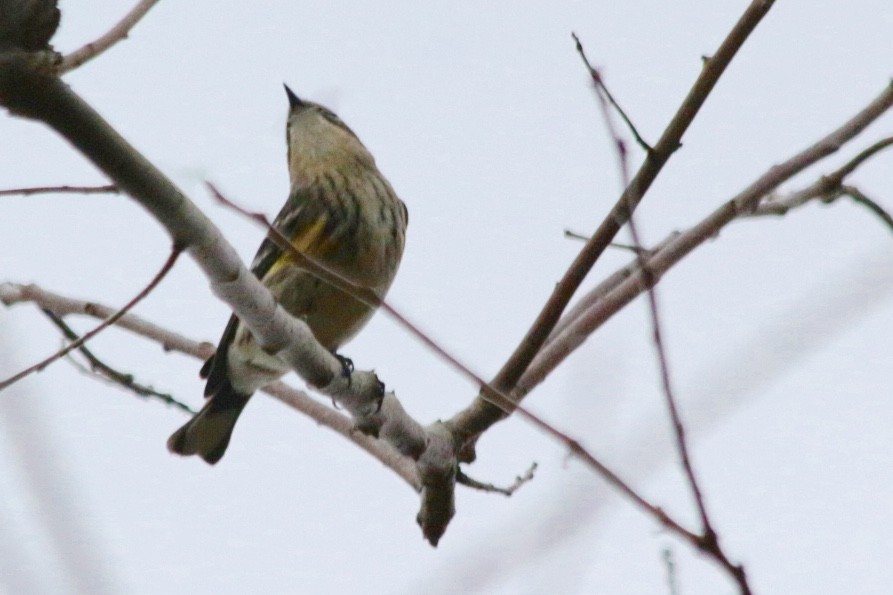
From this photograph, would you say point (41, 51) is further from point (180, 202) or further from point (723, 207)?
point (723, 207)

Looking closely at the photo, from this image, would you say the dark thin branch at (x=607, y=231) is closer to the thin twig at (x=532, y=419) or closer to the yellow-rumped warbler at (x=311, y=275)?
the thin twig at (x=532, y=419)

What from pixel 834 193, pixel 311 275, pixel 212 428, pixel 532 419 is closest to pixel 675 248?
pixel 834 193

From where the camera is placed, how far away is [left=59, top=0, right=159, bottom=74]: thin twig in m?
3.50

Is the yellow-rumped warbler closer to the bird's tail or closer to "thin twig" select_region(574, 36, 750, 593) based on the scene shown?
the bird's tail

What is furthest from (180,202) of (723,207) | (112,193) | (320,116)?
(320,116)

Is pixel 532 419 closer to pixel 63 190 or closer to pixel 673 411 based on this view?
pixel 673 411

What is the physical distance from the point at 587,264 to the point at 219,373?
2.90 m

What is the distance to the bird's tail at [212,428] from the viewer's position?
645 cm

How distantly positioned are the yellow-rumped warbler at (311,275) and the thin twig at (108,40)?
2.15 m

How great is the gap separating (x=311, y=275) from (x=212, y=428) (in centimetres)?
128

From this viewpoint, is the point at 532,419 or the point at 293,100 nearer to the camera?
the point at 532,419

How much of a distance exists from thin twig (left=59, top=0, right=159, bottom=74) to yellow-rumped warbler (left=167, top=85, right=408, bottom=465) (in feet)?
7.05

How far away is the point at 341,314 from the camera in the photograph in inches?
235

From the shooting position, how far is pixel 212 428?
21.4 feet
